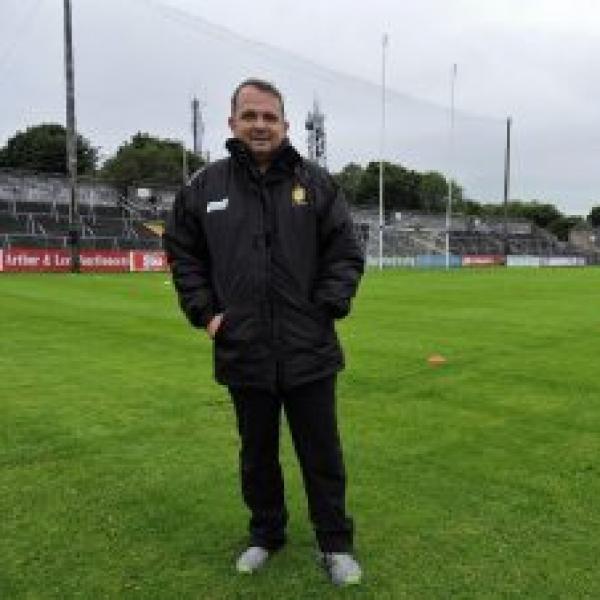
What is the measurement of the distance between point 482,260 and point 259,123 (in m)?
72.0

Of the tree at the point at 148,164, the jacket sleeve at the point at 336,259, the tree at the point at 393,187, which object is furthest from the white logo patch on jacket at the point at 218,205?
the tree at the point at 393,187

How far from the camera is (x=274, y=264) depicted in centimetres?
438

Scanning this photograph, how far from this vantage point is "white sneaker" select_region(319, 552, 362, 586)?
4.48 m

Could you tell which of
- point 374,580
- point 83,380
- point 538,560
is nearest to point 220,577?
point 374,580

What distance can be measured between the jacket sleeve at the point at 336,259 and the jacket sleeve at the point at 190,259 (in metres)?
0.54

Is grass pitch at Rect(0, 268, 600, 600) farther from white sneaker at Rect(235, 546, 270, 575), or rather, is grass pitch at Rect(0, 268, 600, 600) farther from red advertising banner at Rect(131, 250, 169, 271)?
red advertising banner at Rect(131, 250, 169, 271)

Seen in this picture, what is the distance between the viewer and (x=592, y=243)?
130 m

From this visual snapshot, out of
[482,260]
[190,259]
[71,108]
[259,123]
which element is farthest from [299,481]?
[482,260]

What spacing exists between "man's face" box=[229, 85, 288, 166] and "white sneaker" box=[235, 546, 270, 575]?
192cm

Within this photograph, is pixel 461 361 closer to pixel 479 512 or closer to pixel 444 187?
pixel 479 512

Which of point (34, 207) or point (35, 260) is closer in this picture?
point (35, 260)

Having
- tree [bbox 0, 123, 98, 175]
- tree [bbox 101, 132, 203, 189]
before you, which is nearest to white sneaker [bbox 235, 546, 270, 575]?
tree [bbox 0, 123, 98, 175]

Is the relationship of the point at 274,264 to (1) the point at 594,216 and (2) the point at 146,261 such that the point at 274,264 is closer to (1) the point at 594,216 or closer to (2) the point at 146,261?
(2) the point at 146,261

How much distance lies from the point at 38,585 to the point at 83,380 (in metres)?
6.02
